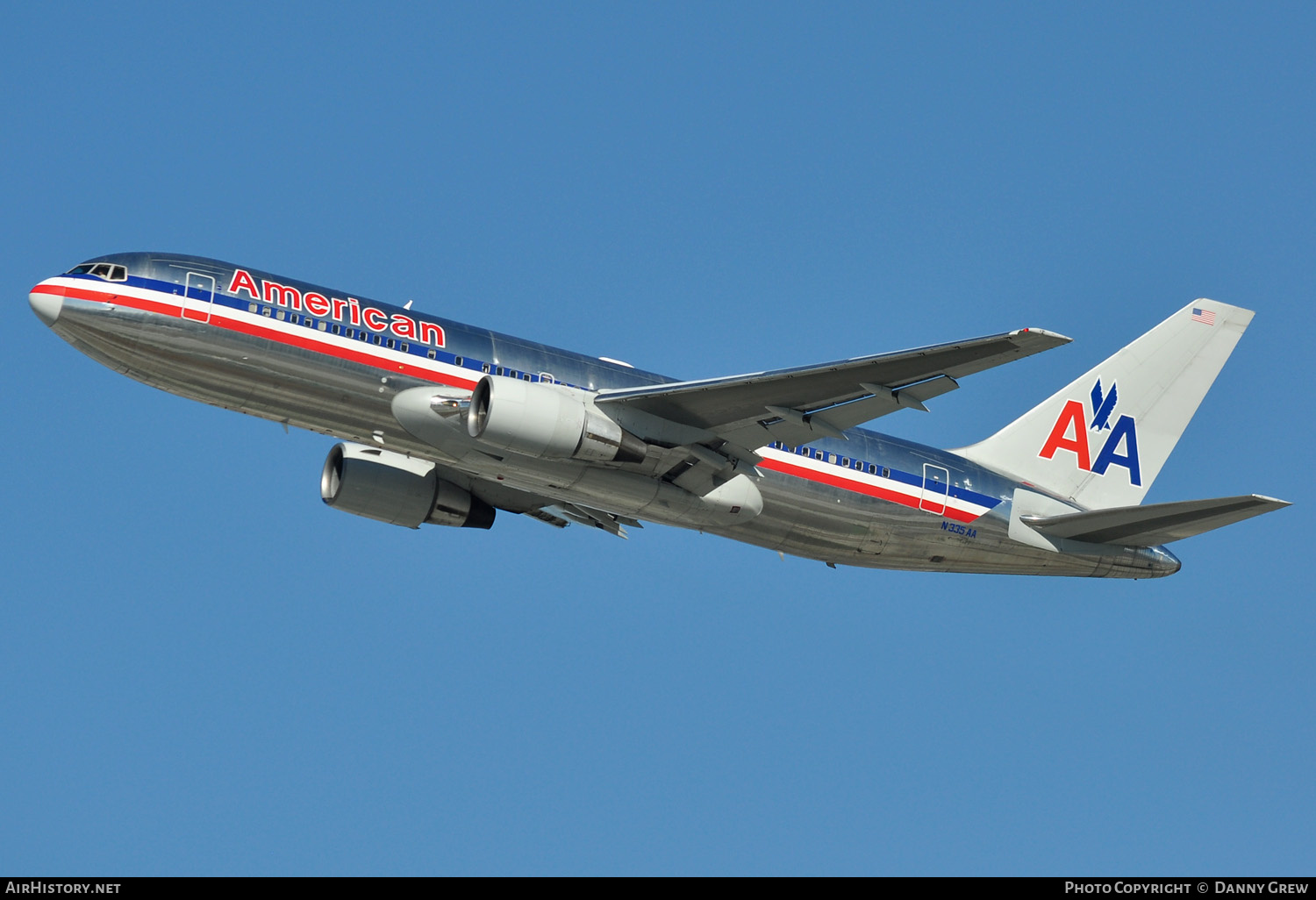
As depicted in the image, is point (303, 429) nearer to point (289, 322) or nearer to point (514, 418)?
point (289, 322)

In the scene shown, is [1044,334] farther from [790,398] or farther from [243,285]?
[243,285]

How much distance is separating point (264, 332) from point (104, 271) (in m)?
4.21

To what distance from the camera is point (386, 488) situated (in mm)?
40781

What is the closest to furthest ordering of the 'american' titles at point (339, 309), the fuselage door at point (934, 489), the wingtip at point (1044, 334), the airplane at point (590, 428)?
the wingtip at point (1044, 334)
the airplane at point (590, 428)
the 'american' titles at point (339, 309)
the fuselage door at point (934, 489)

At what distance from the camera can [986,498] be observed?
41.4 m

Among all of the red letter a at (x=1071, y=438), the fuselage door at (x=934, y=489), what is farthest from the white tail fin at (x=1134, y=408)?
the fuselage door at (x=934, y=489)

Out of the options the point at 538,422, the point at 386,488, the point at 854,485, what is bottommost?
the point at 538,422

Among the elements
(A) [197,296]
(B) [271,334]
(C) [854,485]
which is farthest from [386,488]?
(C) [854,485]

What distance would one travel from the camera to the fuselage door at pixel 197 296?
34062 millimetres

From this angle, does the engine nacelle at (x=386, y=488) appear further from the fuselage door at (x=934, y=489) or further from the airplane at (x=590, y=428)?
the fuselage door at (x=934, y=489)

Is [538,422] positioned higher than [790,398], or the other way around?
[790,398]

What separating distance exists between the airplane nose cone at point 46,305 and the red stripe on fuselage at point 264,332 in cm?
9

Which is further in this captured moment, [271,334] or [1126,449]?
[1126,449]
